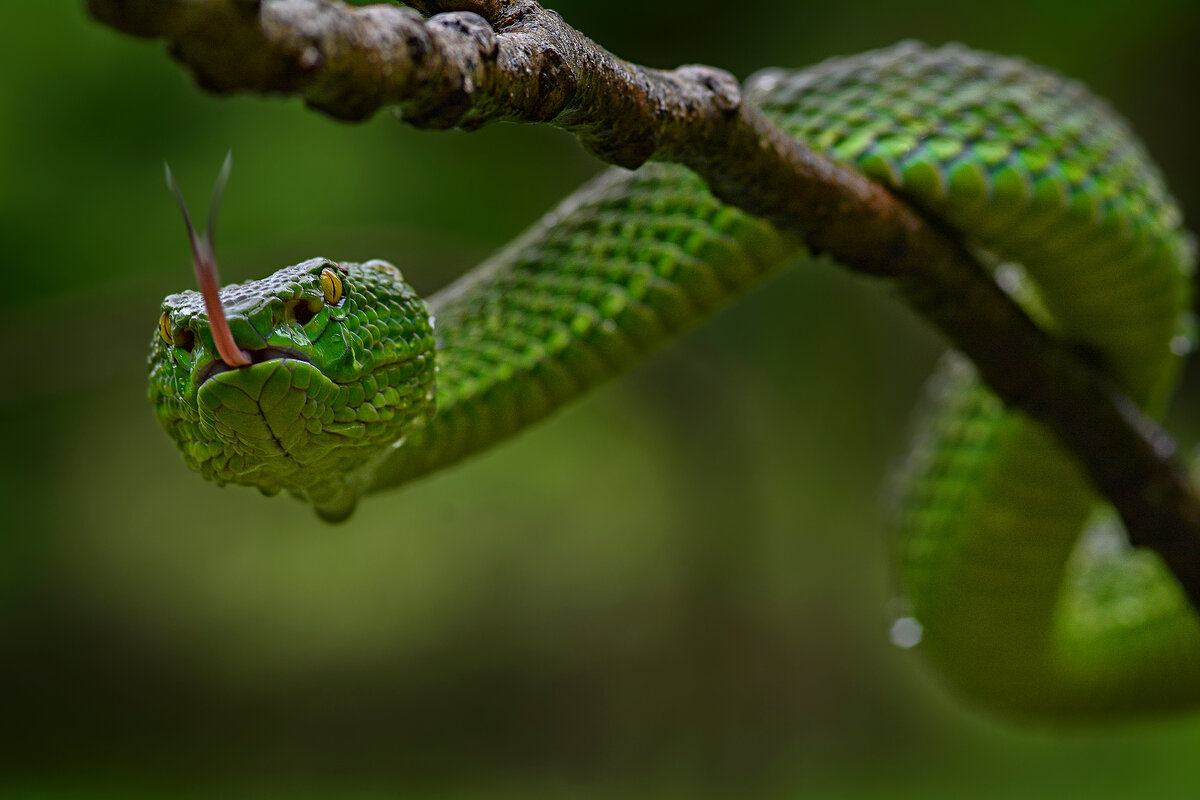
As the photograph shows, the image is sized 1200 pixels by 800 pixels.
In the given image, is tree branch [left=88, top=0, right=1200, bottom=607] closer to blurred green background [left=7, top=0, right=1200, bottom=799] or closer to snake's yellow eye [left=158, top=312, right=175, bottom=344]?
snake's yellow eye [left=158, top=312, right=175, bottom=344]


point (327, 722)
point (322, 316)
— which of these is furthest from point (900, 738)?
point (322, 316)

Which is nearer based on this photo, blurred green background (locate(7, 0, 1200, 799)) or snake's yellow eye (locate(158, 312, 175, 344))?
snake's yellow eye (locate(158, 312, 175, 344))

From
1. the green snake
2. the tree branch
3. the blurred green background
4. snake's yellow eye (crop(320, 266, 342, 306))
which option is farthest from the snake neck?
the blurred green background

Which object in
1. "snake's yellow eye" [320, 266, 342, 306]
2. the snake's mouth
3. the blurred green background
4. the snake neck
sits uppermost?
"snake's yellow eye" [320, 266, 342, 306]

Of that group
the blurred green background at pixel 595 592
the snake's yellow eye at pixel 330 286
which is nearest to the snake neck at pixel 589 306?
the snake's yellow eye at pixel 330 286

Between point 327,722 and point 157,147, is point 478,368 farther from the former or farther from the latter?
point 327,722

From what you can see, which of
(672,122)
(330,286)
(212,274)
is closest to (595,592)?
(330,286)

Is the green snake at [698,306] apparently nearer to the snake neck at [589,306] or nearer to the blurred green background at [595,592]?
the snake neck at [589,306]
